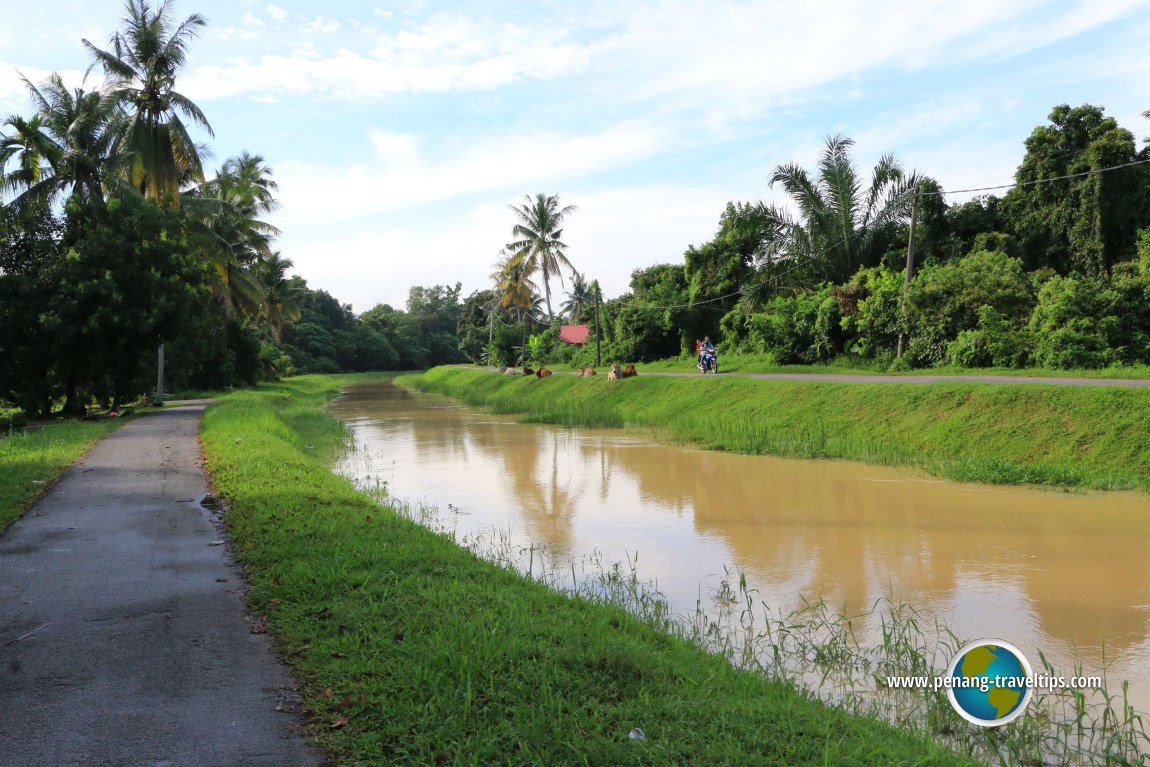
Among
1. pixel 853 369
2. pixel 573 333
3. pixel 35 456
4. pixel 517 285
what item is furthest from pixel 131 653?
pixel 573 333

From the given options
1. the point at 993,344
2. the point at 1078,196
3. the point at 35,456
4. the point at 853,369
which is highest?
the point at 1078,196

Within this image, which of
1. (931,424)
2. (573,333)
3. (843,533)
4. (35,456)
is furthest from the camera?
(573,333)

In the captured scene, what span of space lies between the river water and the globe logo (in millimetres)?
1010

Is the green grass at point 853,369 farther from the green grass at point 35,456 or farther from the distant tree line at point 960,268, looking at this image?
the green grass at point 35,456

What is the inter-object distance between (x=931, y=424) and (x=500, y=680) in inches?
493

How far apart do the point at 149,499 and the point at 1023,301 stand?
20.7 m

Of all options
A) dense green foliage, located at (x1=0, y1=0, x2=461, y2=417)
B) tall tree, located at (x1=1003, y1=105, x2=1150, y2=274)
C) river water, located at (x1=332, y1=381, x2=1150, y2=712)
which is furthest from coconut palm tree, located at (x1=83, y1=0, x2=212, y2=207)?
tall tree, located at (x1=1003, y1=105, x2=1150, y2=274)

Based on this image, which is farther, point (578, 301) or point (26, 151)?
point (578, 301)

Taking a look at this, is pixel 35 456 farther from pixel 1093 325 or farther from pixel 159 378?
pixel 1093 325

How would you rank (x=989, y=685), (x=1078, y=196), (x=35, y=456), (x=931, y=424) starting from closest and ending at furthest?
1. (x=989, y=685)
2. (x=35, y=456)
3. (x=931, y=424)
4. (x=1078, y=196)

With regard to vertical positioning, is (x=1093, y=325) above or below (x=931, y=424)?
above

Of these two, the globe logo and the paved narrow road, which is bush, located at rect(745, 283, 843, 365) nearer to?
the paved narrow road

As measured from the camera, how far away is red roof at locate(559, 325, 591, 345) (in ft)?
203

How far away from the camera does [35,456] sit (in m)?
11.5
